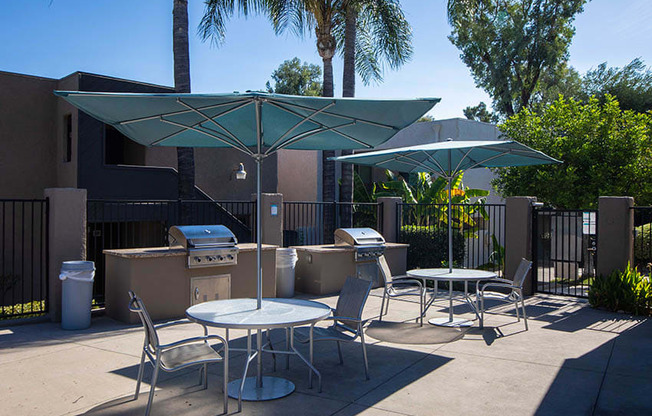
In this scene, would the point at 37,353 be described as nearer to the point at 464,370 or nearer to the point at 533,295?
the point at 464,370

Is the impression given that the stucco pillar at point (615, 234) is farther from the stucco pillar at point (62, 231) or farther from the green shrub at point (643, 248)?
the stucco pillar at point (62, 231)

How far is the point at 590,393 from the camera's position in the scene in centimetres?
501

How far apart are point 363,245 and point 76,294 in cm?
547

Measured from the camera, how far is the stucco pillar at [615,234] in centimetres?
947

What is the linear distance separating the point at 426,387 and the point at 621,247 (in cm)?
620

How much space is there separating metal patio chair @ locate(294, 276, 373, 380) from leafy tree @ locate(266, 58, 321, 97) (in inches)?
1541

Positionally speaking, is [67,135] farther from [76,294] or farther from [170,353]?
[170,353]

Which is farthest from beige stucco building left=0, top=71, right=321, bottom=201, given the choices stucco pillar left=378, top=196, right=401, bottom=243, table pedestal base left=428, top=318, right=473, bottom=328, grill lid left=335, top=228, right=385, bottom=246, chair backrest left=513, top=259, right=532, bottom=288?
chair backrest left=513, top=259, right=532, bottom=288

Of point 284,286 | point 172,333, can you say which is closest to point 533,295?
point 284,286

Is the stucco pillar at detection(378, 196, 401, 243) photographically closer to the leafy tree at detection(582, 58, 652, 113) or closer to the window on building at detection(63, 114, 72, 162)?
the window on building at detection(63, 114, 72, 162)

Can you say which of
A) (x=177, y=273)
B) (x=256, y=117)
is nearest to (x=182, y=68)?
(x=177, y=273)

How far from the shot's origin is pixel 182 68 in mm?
11953

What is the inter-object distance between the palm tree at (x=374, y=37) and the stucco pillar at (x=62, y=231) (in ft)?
23.5

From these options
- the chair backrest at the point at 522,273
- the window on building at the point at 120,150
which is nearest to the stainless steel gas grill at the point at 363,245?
the chair backrest at the point at 522,273
